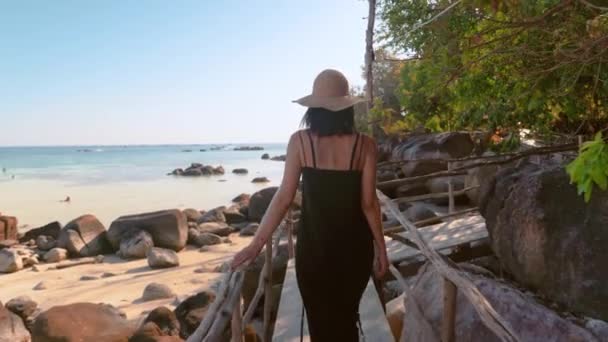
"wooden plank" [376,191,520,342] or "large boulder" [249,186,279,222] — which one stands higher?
"wooden plank" [376,191,520,342]

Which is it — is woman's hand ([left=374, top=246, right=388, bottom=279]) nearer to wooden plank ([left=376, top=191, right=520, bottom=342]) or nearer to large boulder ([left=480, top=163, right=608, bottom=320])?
wooden plank ([left=376, top=191, right=520, bottom=342])

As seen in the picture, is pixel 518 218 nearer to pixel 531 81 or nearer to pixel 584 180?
pixel 531 81

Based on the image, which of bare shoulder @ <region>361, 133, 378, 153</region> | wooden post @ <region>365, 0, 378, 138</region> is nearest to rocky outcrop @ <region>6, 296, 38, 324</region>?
wooden post @ <region>365, 0, 378, 138</region>

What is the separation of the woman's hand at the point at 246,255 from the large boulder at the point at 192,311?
423 centimetres

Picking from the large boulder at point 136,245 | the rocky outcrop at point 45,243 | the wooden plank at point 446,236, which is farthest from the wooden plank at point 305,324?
the rocky outcrop at point 45,243

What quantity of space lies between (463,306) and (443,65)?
2332 millimetres

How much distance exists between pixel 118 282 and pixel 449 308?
31.3 feet

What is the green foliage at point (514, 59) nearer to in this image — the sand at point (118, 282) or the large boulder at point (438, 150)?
the sand at point (118, 282)

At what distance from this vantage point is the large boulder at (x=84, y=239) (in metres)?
13.0

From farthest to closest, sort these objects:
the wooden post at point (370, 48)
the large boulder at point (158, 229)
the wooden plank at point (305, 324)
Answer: the large boulder at point (158, 229) < the wooden post at point (370, 48) < the wooden plank at point (305, 324)

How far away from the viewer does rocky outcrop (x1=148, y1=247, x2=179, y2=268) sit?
11.1 m

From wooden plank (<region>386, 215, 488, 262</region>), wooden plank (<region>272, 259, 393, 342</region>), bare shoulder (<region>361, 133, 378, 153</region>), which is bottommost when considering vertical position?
wooden plank (<region>386, 215, 488, 262</region>)

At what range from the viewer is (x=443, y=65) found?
13.9 feet

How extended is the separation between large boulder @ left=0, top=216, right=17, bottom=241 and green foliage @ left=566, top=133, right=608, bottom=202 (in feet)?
56.6
